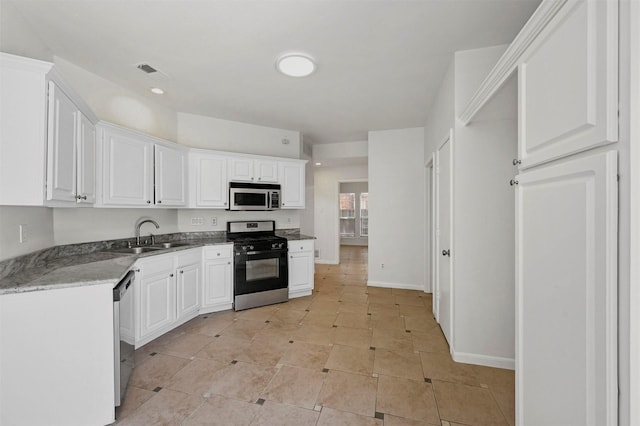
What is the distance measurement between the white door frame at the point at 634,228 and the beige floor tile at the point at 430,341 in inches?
81.5

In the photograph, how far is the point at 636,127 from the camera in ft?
2.32

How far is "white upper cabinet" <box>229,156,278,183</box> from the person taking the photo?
3900 millimetres

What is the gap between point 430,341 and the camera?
2.77m

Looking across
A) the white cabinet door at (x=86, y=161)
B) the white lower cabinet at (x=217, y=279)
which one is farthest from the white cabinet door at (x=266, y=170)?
the white cabinet door at (x=86, y=161)

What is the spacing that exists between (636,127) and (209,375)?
112 inches

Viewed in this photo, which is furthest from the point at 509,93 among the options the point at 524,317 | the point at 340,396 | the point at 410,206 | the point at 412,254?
the point at 412,254

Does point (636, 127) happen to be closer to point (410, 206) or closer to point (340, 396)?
point (340, 396)

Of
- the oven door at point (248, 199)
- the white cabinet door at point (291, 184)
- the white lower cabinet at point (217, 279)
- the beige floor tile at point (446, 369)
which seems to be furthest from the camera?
the white cabinet door at point (291, 184)

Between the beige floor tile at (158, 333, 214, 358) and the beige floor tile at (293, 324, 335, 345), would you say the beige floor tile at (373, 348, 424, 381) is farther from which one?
the beige floor tile at (158, 333, 214, 358)

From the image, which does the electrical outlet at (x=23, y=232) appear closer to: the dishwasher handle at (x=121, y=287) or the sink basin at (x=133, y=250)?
the dishwasher handle at (x=121, y=287)

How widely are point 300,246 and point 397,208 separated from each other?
1.87 m

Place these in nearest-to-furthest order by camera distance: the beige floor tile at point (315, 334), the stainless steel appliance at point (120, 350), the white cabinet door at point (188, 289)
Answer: the stainless steel appliance at point (120, 350) → the beige floor tile at point (315, 334) → the white cabinet door at point (188, 289)

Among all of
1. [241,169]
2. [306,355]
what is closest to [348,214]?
[241,169]

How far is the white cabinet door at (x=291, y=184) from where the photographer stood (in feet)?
14.1
